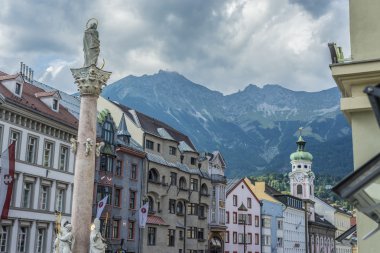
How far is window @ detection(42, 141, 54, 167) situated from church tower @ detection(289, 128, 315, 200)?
79292mm

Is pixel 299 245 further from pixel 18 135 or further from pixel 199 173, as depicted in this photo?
pixel 18 135

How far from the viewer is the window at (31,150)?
39844mm

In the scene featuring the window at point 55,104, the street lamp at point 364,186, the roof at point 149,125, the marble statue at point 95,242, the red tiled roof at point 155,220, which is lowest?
the marble statue at point 95,242

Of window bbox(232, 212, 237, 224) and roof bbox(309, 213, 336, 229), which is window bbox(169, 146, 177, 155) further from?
roof bbox(309, 213, 336, 229)

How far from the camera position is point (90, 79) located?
945 inches

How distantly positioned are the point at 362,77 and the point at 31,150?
1301 inches

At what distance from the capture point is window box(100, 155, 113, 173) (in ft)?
162

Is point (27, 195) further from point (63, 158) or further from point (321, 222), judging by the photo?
point (321, 222)

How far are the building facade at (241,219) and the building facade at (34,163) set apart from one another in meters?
35.2

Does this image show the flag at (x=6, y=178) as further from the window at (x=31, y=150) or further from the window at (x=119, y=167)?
the window at (x=119, y=167)

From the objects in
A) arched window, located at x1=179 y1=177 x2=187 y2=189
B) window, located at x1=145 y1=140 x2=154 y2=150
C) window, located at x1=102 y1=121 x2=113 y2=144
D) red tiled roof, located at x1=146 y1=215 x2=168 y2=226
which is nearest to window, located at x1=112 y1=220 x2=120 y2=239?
red tiled roof, located at x1=146 y1=215 x2=168 y2=226

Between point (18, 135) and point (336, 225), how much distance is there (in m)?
95.9

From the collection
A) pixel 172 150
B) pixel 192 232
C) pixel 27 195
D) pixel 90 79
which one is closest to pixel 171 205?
pixel 192 232

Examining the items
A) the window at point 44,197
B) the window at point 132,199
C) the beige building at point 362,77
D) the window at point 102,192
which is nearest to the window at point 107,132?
the window at point 102,192
